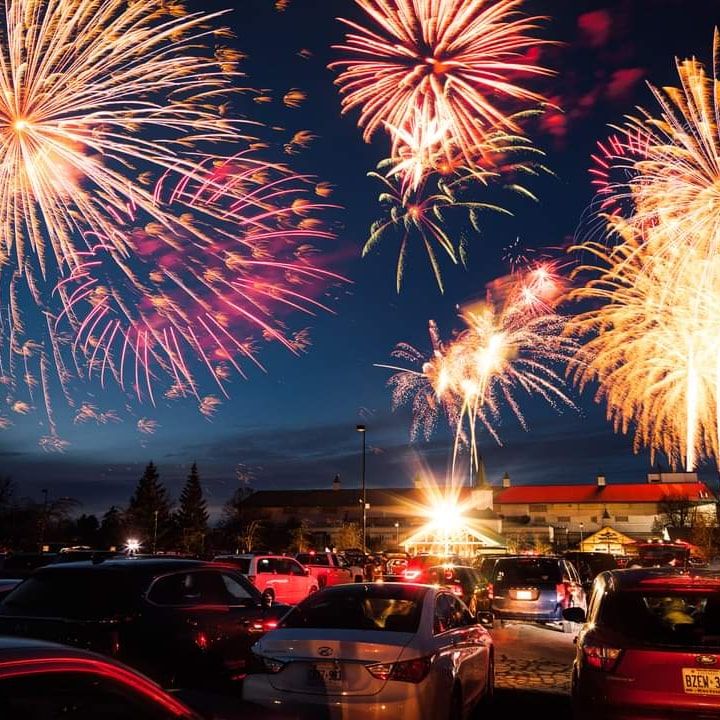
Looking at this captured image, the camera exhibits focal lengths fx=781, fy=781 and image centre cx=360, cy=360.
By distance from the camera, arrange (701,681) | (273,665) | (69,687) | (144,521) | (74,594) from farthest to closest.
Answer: (144,521)
(74,594)
(273,665)
(701,681)
(69,687)

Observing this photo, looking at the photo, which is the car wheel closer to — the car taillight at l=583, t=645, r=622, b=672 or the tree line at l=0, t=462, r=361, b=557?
the car taillight at l=583, t=645, r=622, b=672

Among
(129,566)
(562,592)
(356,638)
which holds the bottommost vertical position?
(562,592)

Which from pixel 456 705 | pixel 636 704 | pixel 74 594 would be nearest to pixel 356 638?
pixel 456 705

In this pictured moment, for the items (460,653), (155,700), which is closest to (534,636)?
(460,653)

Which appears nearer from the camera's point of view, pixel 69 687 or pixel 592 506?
pixel 69 687

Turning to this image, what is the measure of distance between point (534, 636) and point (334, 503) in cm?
10299

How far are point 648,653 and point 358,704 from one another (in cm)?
221

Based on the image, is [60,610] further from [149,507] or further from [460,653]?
[149,507]

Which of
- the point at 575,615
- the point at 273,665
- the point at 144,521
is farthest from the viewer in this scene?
the point at 144,521

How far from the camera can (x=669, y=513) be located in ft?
303

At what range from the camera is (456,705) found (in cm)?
672

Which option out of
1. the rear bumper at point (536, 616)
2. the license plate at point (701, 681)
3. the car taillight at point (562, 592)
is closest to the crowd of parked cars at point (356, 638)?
the license plate at point (701, 681)

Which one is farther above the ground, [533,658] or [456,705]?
[456,705]

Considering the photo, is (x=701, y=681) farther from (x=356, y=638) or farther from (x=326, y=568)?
(x=326, y=568)
